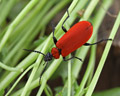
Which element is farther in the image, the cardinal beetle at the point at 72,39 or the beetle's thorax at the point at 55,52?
the beetle's thorax at the point at 55,52

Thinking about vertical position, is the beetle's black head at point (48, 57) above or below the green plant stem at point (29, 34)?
below

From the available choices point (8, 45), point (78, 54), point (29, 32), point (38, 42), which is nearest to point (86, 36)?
point (78, 54)

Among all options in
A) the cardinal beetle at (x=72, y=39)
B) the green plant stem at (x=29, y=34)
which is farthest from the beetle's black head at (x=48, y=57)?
the green plant stem at (x=29, y=34)

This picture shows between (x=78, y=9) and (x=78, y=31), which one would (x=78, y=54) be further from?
(x=78, y=9)

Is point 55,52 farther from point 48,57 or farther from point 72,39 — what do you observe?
point 72,39

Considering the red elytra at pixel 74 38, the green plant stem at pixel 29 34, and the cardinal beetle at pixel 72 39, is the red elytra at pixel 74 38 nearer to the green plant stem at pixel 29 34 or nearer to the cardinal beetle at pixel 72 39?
the cardinal beetle at pixel 72 39

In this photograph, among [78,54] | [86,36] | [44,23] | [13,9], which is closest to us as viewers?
[86,36]

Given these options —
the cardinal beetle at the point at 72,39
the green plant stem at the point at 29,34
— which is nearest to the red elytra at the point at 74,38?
the cardinal beetle at the point at 72,39

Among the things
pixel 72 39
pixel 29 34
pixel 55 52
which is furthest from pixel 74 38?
pixel 29 34
